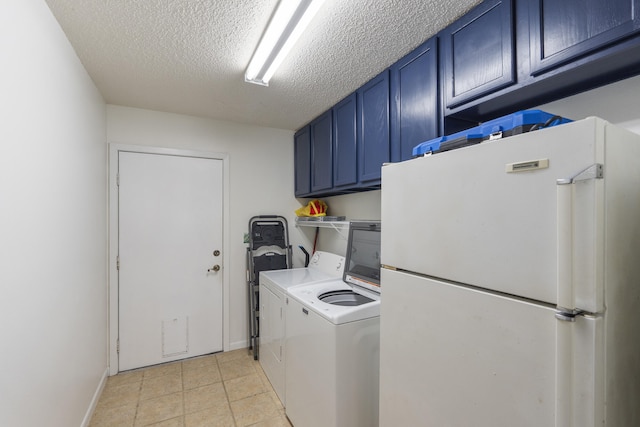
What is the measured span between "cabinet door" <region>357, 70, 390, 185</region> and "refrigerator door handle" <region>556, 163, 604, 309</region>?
4.19 feet

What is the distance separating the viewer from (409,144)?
5.72 feet

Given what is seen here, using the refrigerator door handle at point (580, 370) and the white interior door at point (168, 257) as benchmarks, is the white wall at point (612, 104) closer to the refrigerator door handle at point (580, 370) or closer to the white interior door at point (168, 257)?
the refrigerator door handle at point (580, 370)

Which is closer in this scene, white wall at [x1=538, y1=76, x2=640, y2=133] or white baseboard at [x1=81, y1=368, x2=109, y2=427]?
white wall at [x1=538, y1=76, x2=640, y2=133]

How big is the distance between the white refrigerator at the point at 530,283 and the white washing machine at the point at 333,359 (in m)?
0.49

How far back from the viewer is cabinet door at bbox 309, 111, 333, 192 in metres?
2.63

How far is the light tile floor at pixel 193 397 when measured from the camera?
199 cm

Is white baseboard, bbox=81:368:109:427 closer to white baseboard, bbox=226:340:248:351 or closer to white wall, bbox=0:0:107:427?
white wall, bbox=0:0:107:427

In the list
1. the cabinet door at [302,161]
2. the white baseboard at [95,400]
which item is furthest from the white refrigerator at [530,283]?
the white baseboard at [95,400]

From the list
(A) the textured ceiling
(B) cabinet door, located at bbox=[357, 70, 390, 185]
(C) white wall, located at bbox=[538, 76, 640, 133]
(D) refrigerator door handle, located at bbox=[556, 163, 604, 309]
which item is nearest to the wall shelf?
(B) cabinet door, located at bbox=[357, 70, 390, 185]

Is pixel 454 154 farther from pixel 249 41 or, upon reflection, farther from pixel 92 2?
pixel 92 2

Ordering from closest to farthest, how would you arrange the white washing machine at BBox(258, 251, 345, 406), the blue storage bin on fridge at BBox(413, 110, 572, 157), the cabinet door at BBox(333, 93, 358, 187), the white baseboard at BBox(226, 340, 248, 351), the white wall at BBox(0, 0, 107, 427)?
1. the blue storage bin on fridge at BBox(413, 110, 572, 157)
2. the white wall at BBox(0, 0, 107, 427)
3. the white washing machine at BBox(258, 251, 345, 406)
4. the cabinet door at BBox(333, 93, 358, 187)
5. the white baseboard at BBox(226, 340, 248, 351)

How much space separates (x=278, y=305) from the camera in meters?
2.25

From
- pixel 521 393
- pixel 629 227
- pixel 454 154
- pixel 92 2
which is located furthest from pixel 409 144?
pixel 92 2

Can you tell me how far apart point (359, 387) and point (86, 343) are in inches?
74.4
